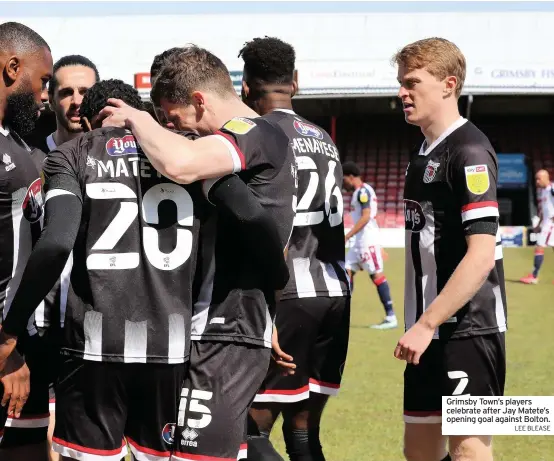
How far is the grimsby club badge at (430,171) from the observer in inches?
150

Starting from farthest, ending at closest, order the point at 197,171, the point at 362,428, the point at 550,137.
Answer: the point at 550,137, the point at 362,428, the point at 197,171

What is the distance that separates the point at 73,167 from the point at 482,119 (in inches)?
1298

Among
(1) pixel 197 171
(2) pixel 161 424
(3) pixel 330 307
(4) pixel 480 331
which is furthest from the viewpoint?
(3) pixel 330 307

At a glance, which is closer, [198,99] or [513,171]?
[198,99]

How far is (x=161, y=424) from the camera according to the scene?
3.10m

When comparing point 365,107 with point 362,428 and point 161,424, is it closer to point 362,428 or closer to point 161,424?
point 362,428

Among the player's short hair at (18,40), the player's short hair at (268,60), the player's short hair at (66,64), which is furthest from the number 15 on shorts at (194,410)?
the player's short hair at (66,64)

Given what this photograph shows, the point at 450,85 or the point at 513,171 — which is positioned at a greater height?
the point at 513,171

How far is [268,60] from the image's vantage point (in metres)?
4.33

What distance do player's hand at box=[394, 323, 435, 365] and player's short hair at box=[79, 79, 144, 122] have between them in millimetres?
1432

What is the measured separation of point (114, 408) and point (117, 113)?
105 centimetres

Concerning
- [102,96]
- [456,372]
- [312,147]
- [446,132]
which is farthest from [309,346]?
[102,96]

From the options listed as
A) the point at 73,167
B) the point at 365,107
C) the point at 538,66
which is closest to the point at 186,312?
the point at 73,167

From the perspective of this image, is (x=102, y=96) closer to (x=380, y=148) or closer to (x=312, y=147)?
(x=312, y=147)
